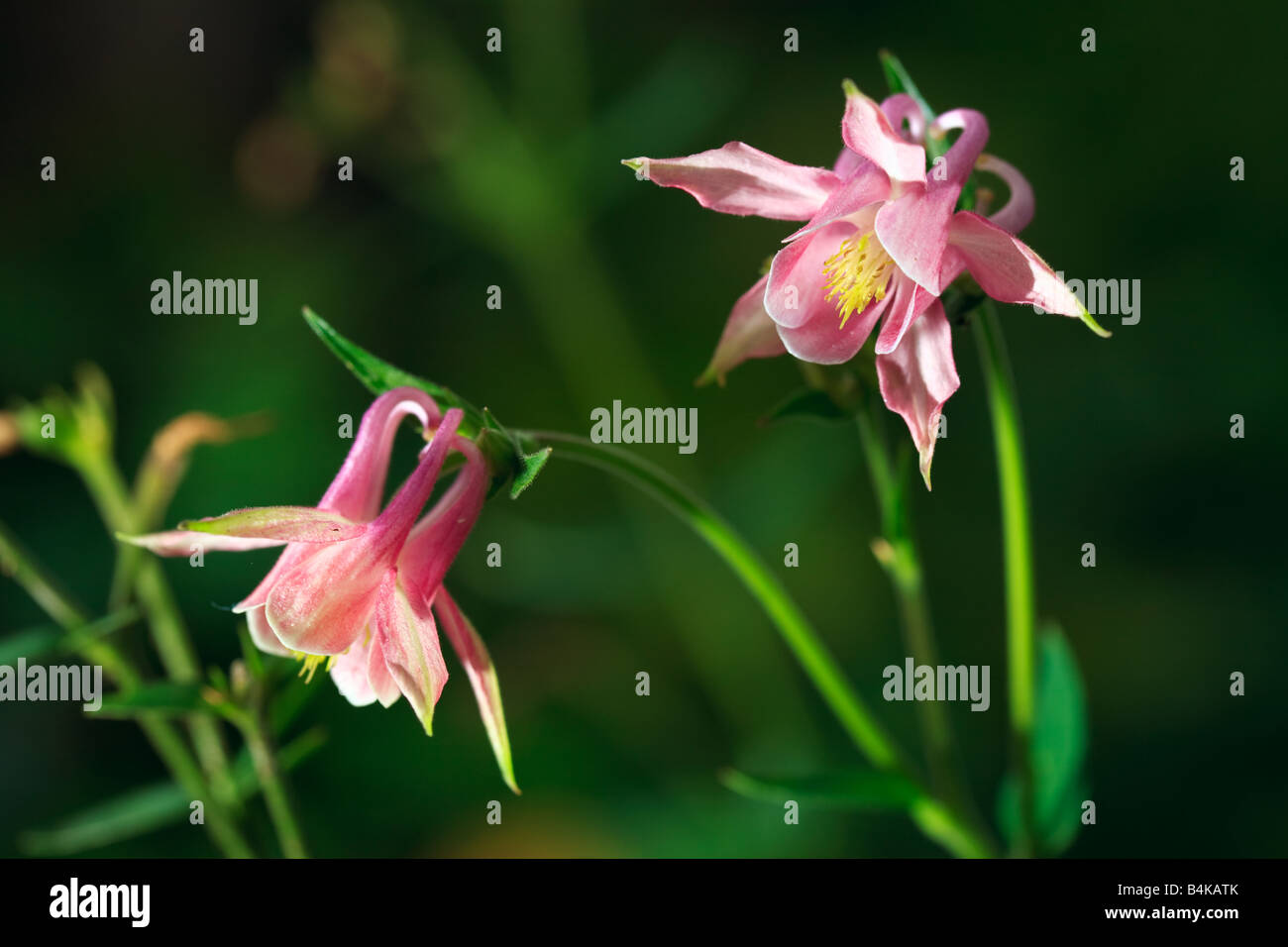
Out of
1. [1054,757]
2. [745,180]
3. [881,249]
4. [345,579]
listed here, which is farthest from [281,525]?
[1054,757]

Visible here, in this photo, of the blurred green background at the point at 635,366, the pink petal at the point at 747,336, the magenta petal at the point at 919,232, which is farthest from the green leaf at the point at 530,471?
the blurred green background at the point at 635,366

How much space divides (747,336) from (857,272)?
0.13 m

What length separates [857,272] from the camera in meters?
1.22

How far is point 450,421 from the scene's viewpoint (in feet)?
3.52

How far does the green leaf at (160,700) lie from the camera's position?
3.86 ft

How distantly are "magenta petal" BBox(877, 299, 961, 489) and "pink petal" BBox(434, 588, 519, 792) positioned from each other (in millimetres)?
447

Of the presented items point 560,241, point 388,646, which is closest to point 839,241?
point 388,646

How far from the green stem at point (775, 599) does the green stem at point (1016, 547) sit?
0.27 ft

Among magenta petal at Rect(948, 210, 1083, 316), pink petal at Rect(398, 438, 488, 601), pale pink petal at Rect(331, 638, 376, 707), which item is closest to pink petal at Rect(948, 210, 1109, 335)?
magenta petal at Rect(948, 210, 1083, 316)

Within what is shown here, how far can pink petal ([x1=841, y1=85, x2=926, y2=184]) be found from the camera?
1061 millimetres

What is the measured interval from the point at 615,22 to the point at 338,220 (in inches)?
39.0

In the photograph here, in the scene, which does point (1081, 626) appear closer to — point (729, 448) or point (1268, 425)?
point (1268, 425)

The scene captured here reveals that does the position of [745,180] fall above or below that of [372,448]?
above

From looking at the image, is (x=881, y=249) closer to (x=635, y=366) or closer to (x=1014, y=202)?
(x=1014, y=202)
